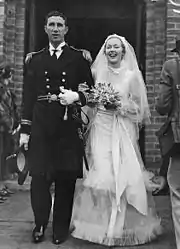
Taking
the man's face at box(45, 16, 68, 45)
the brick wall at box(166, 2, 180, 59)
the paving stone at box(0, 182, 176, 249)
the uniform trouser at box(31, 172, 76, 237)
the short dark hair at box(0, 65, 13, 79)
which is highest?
the brick wall at box(166, 2, 180, 59)

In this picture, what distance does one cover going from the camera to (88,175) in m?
3.84

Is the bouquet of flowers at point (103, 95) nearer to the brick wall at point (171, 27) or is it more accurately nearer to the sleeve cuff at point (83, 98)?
the sleeve cuff at point (83, 98)

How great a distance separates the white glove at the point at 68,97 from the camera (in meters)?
3.63

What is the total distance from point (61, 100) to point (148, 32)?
9.56 feet

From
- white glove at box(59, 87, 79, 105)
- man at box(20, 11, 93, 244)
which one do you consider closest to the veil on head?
man at box(20, 11, 93, 244)

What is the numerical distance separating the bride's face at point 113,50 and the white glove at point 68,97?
55 centimetres

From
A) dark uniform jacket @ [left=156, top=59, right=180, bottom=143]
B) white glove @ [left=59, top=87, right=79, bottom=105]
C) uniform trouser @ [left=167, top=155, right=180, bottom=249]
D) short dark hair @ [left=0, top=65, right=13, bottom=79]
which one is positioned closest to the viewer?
dark uniform jacket @ [left=156, top=59, right=180, bottom=143]

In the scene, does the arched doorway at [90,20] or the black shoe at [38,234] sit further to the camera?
the arched doorway at [90,20]

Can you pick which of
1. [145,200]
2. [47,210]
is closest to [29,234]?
[47,210]

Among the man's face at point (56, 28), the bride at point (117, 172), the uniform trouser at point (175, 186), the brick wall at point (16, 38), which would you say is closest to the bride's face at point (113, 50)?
the bride at point (117, 172)

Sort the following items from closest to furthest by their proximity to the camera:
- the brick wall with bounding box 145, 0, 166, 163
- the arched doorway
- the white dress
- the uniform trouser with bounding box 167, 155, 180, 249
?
the uniform trouser with bounding box 167, 155, 180, 249 < the white dress < the brick wall with bounding box 145, 0, 166, 163 < the arched doorway

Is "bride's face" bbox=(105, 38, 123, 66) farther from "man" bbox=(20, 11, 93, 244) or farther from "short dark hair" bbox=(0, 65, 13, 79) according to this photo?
"short dark hair" bbox=(0, 65, 13, 79)

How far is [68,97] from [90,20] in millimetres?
4122

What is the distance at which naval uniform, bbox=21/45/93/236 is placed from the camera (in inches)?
148
